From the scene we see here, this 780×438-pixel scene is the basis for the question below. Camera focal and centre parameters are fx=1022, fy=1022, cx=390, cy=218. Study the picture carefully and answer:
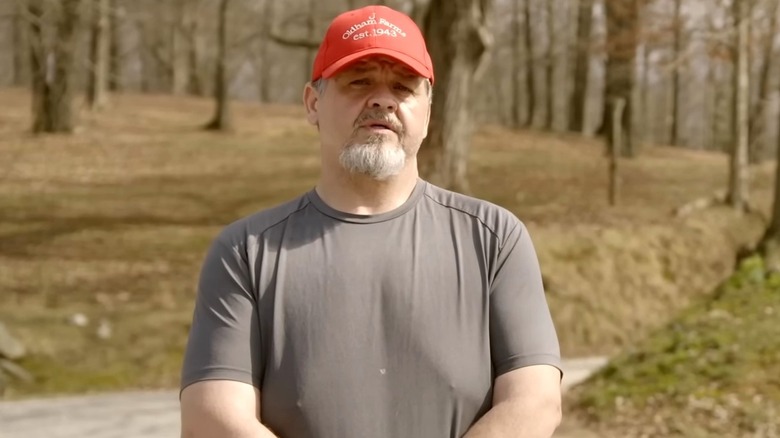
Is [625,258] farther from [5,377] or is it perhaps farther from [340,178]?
[340,178]

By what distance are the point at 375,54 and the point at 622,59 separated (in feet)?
76.5

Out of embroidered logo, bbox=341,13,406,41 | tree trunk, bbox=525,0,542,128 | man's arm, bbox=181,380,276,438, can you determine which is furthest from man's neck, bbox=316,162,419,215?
tree trunk, bbox=525,0,542,128

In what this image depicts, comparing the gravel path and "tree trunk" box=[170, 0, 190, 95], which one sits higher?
"tree trunk" box=[170, 0, 190, 95]

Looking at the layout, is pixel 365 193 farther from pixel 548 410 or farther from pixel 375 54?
pixel 548 410

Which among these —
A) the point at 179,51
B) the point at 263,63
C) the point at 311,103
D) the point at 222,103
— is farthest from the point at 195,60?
the point at 311,103

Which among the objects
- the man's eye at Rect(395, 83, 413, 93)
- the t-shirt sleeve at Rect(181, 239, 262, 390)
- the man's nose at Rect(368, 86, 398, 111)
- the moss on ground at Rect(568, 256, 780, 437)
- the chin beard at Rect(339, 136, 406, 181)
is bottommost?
the moss on ground at Rect(568, 256, 780, 437)

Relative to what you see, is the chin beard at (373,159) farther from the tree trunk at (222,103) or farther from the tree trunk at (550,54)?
the tree trunk at (550,54)

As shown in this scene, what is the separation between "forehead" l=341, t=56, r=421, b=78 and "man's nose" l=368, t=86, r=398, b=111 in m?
0.05

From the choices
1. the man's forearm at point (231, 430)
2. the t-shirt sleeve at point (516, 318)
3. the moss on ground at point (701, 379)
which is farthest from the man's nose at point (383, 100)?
the moss on ground at point (701, 379)

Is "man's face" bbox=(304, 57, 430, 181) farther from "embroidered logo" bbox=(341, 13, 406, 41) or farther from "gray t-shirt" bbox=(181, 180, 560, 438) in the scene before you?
"gray t-shirt" bbox=(181, 180, 560, 438)

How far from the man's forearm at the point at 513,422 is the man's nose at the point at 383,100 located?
2.45ft

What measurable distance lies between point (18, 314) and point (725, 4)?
501 inches

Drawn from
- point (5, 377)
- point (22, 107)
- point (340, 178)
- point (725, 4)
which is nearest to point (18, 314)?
point (5, 377)

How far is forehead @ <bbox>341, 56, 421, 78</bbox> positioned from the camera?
242 cm
